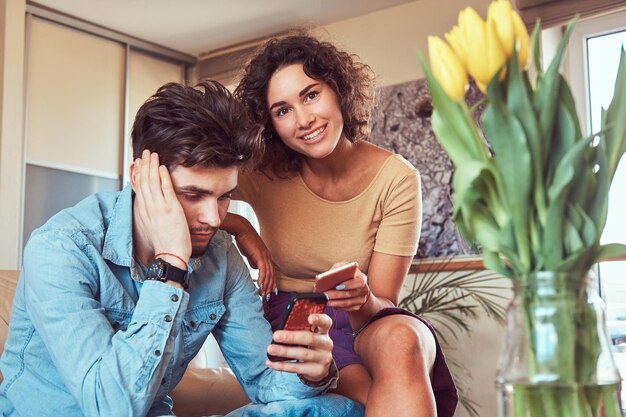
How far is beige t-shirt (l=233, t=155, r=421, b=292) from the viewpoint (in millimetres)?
2055

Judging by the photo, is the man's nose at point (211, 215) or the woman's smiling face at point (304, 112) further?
the woman's smiling face at point (304, 112)

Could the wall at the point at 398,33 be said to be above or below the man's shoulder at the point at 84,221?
above

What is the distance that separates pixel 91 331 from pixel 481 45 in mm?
980

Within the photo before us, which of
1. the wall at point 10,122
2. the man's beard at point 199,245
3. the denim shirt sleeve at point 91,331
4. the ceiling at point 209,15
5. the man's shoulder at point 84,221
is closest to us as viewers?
the denim shirt sleeve at point 91,331

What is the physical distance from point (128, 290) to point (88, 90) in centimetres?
384

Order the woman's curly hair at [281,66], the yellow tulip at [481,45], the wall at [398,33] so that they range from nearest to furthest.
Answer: the yellow tulip at [481,45], the woman's curly hair at [281,66], the wall at [398,33]

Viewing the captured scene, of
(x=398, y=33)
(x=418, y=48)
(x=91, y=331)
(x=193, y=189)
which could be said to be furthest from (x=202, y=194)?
(x=398, y=33)

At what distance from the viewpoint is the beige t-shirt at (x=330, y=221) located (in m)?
2.05

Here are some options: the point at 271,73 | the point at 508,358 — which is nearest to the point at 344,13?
the point at 271,73

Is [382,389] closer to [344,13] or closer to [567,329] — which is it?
[567,329]

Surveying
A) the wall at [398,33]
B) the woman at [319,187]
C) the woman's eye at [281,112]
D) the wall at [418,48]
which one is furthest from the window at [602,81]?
the woman's eye at [281,112]

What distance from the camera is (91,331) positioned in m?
1.34

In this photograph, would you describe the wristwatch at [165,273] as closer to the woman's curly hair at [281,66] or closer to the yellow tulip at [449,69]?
the woman's curly hair at [281,66]

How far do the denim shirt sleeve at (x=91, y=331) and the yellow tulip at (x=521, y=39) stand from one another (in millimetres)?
922
